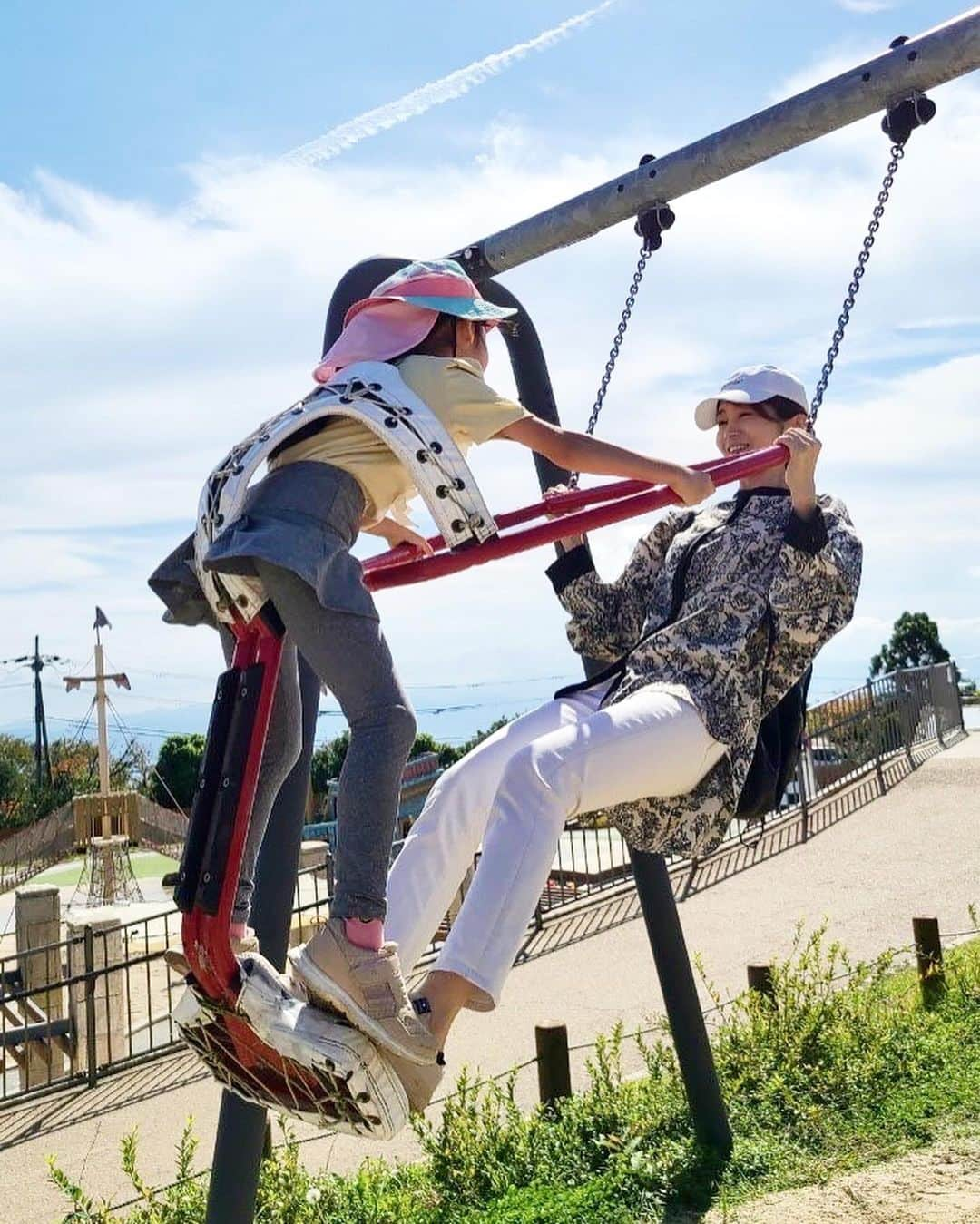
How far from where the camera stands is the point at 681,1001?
14.4 feet

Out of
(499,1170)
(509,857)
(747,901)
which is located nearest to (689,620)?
(509,857)

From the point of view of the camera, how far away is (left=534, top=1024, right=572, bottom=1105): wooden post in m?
5.46

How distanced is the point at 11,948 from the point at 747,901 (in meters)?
9.37

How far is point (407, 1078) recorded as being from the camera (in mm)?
2117

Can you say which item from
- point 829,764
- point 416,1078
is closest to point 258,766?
point 416,1078

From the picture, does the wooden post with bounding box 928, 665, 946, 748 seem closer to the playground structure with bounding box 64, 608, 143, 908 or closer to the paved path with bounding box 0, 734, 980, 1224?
the paved path with bounding box 0, 734, 980, 1224

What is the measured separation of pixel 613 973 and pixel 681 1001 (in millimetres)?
4724

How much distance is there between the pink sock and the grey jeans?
0.01m

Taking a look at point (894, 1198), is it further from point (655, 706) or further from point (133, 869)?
point (133, 869)

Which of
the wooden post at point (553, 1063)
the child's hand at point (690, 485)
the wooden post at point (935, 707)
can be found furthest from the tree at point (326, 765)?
the child's hand at point (690, 485)

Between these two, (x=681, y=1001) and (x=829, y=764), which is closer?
(x=681, y=1001)

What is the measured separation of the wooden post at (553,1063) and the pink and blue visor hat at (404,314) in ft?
12.6

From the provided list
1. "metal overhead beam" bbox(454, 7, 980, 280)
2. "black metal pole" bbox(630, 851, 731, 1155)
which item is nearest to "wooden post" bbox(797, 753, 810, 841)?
"black metal pole" bbox(630, 851, 731, 1155)

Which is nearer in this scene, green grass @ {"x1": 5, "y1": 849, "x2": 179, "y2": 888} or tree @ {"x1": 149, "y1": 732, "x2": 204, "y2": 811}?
green grass @ {"x1": 5, "y1": 849, "x2": 179, "y2": 888}
